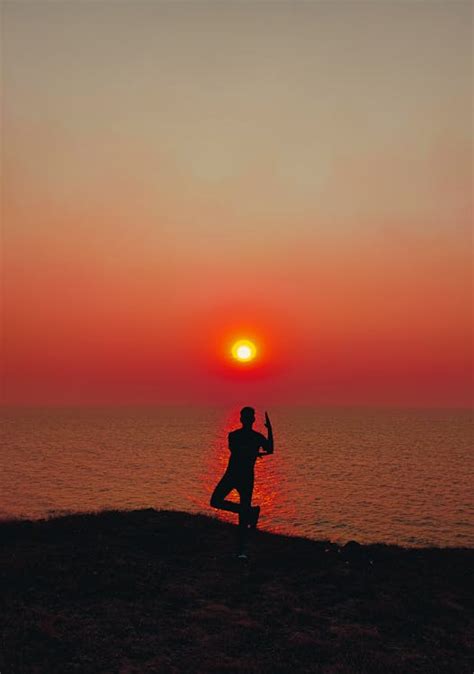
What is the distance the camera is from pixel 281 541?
18672 mm

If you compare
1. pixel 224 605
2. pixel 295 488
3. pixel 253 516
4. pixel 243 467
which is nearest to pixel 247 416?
pixel 243 467

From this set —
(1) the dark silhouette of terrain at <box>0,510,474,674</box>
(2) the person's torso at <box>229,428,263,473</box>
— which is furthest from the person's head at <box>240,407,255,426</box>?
(1) the dark silhouette of terrain at <box>0,510,474,674</box>

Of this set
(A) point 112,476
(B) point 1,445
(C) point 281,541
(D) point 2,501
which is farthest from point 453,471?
(B) point 1,445

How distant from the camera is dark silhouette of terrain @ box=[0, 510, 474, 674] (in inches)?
388

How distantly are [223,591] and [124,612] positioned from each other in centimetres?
270

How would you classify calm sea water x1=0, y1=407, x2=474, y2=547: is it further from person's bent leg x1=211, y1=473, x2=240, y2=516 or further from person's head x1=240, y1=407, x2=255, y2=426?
person's head x1=240, y1=407, x2=255, y2=426

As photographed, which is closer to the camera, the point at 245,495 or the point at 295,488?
the point at 245,495

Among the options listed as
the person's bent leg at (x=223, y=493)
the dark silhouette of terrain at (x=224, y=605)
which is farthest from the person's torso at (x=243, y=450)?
the dark silhouette of terrain at (x=224, y=605)

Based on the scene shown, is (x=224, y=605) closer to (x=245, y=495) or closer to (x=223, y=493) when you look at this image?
(x=223, y=493)

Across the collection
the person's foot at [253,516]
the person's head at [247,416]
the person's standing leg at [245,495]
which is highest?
Answer: the person's head at [247,416]

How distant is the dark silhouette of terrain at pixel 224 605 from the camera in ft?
32.3

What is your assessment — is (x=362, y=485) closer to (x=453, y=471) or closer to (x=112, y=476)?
(x=453, y=471)

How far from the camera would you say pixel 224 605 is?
12547 mm

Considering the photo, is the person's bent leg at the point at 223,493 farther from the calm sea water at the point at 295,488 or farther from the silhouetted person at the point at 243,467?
the calm sea water at the point at 295,488
